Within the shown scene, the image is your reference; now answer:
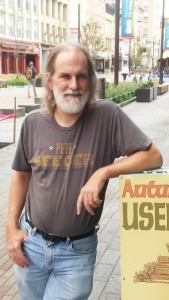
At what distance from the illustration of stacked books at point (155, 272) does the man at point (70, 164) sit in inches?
11.4

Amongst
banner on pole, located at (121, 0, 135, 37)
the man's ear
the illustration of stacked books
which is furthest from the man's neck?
banner on pole, located at (121, 0, 135, 37)

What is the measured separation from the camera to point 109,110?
2.29 meters

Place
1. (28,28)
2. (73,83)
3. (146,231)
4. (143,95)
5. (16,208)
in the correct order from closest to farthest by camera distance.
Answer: (146,231)
(73,83)
(16,208)
(143,95)
(28,28)

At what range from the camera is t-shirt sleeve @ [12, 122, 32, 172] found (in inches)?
94.0

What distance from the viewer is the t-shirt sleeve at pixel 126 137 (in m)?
2.21

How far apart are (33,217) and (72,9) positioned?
78621 mm

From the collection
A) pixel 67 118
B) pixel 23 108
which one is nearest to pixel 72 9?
pixel 23 108

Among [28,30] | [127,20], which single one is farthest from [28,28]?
[127,20]

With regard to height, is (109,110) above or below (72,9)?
below

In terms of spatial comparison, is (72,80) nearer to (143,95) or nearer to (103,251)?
(103,251)

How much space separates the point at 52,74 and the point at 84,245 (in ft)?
2.77

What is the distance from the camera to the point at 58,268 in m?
2.28

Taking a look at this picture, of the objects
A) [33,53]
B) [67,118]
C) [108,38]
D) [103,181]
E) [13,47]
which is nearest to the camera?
[103,181]

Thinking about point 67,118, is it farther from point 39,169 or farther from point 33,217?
point 33,217
